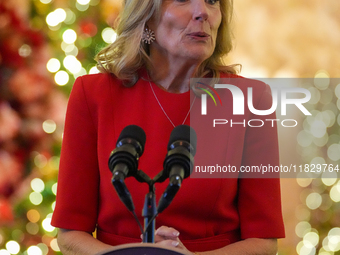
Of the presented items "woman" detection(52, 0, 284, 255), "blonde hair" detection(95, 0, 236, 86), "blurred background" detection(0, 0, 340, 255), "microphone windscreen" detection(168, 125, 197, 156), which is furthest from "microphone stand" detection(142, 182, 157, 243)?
"blurred background" detection(0, 0, 340, 255)

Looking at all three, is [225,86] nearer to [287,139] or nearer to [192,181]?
[192,181]

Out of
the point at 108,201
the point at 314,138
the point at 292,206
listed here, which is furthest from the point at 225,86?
the point at 292,206

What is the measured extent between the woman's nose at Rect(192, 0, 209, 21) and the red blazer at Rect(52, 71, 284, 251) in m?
0.29

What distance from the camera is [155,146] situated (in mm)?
1321

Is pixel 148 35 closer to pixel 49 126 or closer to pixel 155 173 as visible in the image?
pixel 155 173

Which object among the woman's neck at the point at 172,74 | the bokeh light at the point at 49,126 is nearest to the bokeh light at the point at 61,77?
the bokeh light at the point at 49,126

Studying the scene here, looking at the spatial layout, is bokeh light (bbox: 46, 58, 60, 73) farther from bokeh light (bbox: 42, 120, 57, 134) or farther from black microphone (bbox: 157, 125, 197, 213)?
black microphone (bbox: 157, 125, 197, 213)

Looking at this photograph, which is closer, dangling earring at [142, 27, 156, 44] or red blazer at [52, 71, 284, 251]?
red blazer at [52, 71, 284, 251]

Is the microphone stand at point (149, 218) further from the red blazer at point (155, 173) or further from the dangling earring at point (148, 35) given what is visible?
the dangling earring at point (148, 35)

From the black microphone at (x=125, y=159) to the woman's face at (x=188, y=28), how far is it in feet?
1.80

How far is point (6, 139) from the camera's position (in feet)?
7.47

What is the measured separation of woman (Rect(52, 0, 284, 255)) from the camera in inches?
49.8

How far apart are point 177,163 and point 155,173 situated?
56 centimetres

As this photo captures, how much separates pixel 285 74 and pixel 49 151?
6.18 feet
